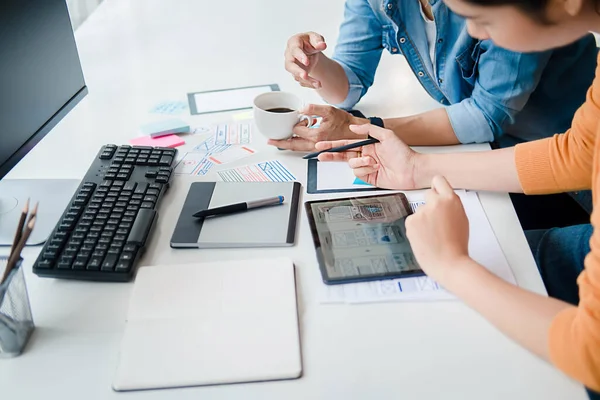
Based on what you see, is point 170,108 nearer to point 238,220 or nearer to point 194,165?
point 194,165

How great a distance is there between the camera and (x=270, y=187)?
0.98 meters

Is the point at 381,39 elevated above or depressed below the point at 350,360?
above

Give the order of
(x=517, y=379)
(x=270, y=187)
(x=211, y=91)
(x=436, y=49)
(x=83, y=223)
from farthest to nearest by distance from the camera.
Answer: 1. (x=211, y=91)
2. (x=436, y=49)
3. (x=270, y=187)
4. (x=83, y=223)
5. (x=517, y=379)

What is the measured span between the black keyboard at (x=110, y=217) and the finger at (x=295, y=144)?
0.20m

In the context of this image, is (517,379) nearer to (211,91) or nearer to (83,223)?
(83,223)

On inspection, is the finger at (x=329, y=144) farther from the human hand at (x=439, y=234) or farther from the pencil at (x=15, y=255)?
the pencil at (x=15, y=255)

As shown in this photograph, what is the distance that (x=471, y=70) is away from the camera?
46.1 inches

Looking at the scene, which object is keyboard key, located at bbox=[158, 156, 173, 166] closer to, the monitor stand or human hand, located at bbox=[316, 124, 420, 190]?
the monitor stand

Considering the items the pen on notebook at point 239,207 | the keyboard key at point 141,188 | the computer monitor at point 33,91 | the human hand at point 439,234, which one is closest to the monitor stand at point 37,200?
the computer monitor at point 33,91

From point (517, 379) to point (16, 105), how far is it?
80 cm

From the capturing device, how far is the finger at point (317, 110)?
3.55 ft

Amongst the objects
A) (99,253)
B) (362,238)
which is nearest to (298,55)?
(362,238)

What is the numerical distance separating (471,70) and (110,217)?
0.77m

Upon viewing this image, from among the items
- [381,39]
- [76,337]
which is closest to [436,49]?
[381,39]
